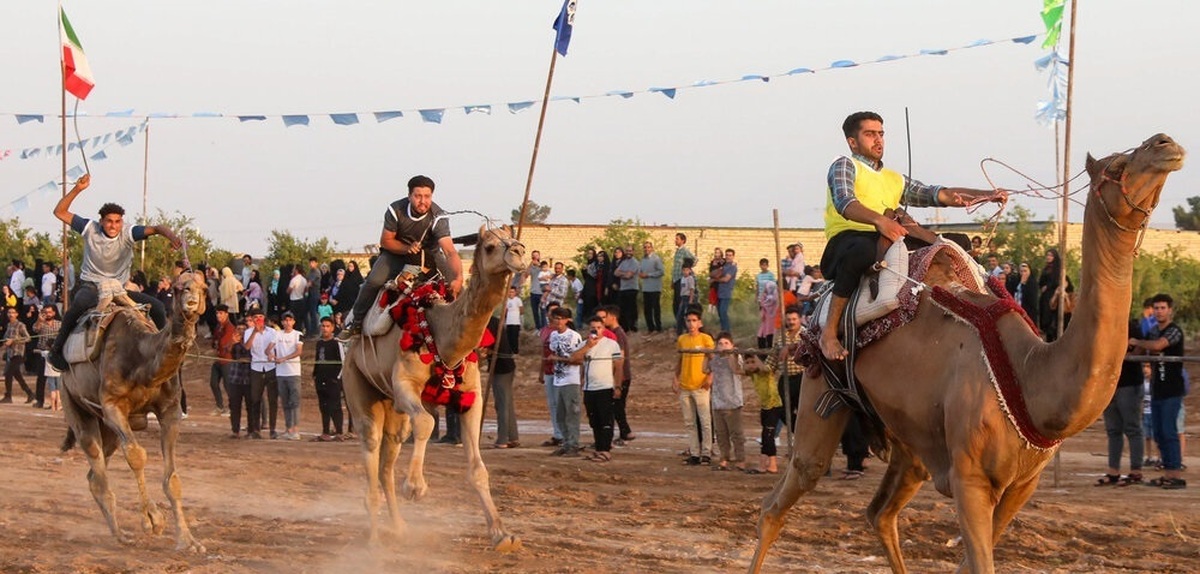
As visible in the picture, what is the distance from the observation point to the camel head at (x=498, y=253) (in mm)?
10789

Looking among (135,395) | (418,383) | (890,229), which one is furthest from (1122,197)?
(135,395)

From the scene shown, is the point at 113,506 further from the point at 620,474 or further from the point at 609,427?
the point at 609,427

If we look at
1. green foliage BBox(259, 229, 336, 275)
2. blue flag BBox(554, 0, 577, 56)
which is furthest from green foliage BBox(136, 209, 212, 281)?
blue flag BBox(554, 0, 577, 56)

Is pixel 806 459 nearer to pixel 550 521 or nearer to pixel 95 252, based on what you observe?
pixel 550 521

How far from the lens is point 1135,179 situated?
7008 millimetres

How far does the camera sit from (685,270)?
92.6 ft

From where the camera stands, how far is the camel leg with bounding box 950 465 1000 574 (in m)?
7.89

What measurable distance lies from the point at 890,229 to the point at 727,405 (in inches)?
381

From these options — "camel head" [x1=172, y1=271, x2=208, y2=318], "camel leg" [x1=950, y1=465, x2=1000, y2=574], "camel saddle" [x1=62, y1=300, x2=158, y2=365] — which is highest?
"camel head" [x1=172, y1=271, x2=208, y2=318]

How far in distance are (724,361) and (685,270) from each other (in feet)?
31.6

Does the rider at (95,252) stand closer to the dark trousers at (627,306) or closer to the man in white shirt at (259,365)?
the man in white shirt at (259,365)

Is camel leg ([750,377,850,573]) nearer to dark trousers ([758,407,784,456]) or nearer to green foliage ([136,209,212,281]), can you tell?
dark trousers ([758,407,784,456])

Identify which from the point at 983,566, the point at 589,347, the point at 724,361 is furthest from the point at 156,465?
the point at 983,566

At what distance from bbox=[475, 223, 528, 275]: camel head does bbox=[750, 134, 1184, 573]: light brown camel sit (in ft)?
8.03
